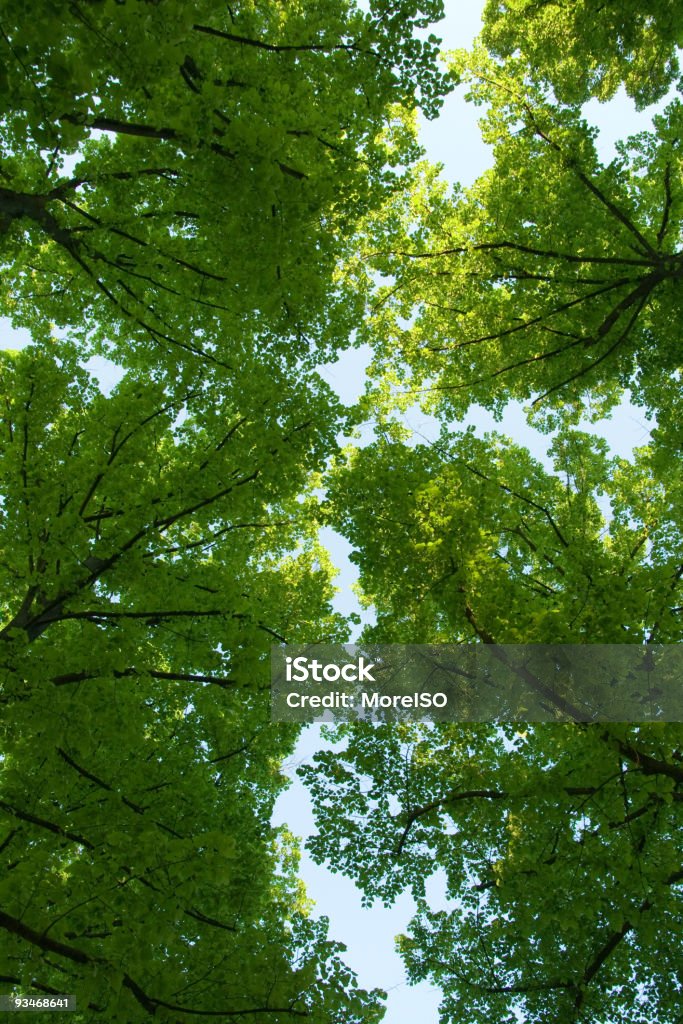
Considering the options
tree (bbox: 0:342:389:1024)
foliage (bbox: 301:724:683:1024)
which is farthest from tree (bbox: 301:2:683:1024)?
tree (bbox: 0:342:389:1024)

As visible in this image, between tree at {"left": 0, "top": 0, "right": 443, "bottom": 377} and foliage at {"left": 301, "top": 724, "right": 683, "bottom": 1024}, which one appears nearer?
tree at {"left": 0, "top": 0, "right": 443, "bottom": 377}

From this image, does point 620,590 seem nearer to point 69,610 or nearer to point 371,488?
point 371,488

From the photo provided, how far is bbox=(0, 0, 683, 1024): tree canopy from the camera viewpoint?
458cm

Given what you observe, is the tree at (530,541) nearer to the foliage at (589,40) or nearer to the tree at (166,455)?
the foliage at (589,40)

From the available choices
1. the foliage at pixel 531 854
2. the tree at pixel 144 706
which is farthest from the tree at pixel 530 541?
the tree at pixel 144 706

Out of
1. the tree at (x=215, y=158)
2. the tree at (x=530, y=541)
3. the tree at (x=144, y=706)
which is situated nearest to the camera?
the tree at (x=215, y=158)

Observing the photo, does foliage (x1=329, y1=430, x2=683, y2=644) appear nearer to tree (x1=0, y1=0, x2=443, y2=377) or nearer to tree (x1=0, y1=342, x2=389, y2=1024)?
tree (x1=0, y1=342, x2=389, y2=1024)

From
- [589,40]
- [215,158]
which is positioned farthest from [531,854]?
[589,40]

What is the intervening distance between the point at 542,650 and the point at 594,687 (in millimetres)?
491

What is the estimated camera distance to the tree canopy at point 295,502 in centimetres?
458

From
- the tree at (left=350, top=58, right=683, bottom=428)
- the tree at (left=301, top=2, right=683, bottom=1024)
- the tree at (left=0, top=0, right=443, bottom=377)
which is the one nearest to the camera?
the tree at (left=0, top=0, right=443, bottom=377)

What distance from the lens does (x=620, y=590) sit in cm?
520

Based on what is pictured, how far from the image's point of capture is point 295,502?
9.82 meters

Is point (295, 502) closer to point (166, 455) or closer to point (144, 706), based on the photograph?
point (166, 455)
